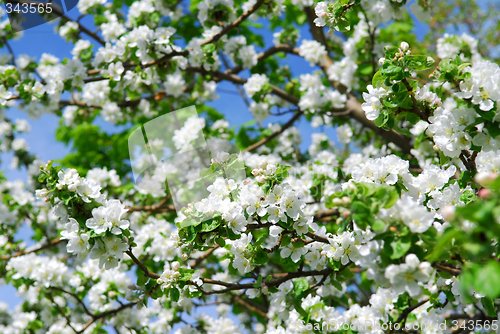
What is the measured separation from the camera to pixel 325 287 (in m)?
2.49

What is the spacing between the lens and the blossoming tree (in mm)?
1569

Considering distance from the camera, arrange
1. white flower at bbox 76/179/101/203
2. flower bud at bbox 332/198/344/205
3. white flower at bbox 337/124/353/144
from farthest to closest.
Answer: white flower at bbox 337/124/353/144, white flower at bbox 76/179/101/203, flower bud at bbox 332/198/344/205

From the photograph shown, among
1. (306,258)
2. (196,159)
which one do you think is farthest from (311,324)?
(196,159)

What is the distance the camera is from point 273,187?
2.06 meters

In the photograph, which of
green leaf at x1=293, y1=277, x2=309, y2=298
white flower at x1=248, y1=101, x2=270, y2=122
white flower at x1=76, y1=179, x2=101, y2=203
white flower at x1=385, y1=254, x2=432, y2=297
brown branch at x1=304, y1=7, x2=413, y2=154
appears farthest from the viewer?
white flower at x1=248, y1=101, x2=270, y2=122

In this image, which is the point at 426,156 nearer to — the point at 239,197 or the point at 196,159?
the point at 239,197

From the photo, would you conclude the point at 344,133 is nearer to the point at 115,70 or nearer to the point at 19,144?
the point at 115,70

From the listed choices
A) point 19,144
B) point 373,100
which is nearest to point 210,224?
point 373,100

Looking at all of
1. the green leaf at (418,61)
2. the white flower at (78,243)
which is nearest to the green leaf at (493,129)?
the green leaf at (418,61)

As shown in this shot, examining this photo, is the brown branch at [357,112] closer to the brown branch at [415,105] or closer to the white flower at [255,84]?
the white flower at [255,84]

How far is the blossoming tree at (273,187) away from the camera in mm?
1569

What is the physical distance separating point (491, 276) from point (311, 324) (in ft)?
5.81

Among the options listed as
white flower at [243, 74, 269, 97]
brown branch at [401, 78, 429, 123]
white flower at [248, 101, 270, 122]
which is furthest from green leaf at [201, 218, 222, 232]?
white flower at [248, 101, 270, 122]

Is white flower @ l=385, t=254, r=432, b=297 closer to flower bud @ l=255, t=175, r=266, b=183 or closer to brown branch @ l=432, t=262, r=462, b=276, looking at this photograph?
brown branch @ l=432, t=262, r=462, b=276
